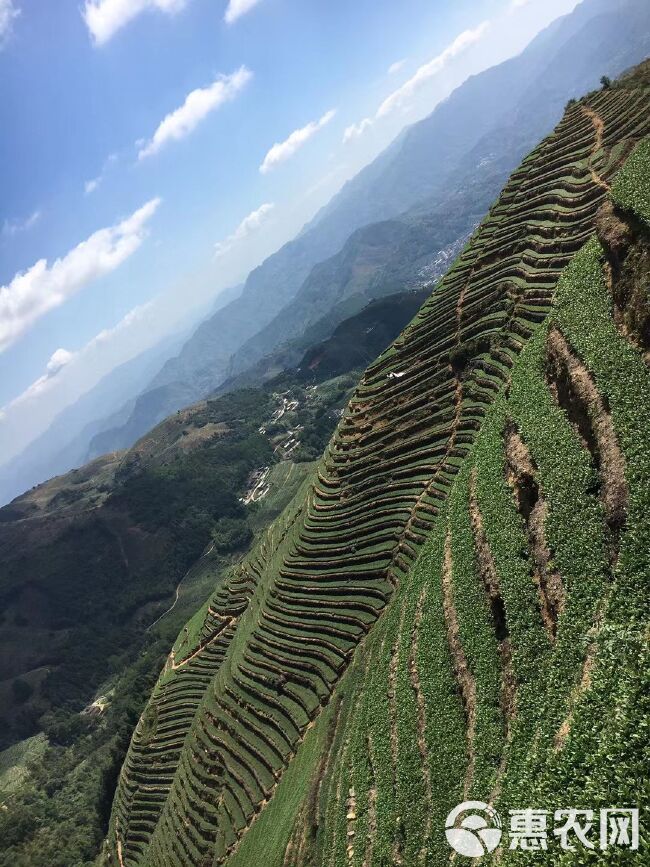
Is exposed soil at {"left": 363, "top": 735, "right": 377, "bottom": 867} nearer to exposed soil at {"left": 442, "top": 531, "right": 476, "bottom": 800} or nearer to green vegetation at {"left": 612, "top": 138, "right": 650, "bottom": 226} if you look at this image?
exposed soil at {"left": 442, "top": 531, "right": 476, "bottom": 800}

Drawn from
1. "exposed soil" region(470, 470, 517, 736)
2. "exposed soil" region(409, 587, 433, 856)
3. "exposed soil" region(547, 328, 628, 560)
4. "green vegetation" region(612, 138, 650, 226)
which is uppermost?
"green vegetation" region(612, 138, 650, 226)

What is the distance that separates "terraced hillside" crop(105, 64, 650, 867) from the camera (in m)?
29.6

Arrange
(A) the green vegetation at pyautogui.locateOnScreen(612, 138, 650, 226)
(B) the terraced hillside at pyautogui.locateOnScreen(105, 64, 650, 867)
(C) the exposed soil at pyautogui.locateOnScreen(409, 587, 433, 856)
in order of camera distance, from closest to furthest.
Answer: (B) the terraced hillside at pyautogui.locateOnScreen(105, 64, 650, 867), (C) the exposed soil at pyautogui.locateOnScreen(409, 587, 433, 856), (A) the green vegetation at pyautogui.locateOnScreen(612, 138, 650, 226)

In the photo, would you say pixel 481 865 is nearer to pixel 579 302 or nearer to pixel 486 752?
pixel 486 752

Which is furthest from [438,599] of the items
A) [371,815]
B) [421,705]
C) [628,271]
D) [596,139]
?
[596,139]

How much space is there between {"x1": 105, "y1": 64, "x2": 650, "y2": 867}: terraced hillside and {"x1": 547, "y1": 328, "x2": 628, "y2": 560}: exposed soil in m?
0.21

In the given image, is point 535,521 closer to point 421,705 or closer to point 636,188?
point 421,705

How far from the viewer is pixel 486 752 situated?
99.7 feet

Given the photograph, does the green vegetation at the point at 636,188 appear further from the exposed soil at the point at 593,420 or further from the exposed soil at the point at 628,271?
the exposed soil at the point at 593,420

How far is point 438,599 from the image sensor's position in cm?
4303

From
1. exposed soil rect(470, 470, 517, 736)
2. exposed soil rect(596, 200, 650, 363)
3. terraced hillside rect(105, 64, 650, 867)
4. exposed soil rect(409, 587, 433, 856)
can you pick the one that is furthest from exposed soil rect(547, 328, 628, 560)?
exposed soil rect(409, 587, 433, 856)

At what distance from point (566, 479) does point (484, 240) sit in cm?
5971

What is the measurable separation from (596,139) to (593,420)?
59715 millimetres

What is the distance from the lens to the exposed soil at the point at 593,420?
28.7m
